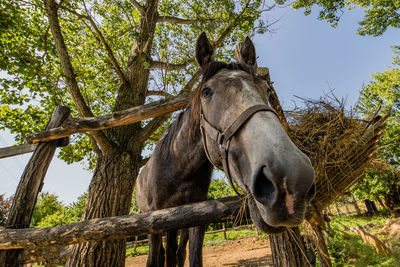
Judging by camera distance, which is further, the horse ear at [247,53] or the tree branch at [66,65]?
the tree branch at [66,65]

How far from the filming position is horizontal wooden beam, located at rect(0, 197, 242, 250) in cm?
149

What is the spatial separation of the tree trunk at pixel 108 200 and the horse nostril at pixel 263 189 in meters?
3.26

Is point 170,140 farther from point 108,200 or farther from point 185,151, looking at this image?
point 108,200

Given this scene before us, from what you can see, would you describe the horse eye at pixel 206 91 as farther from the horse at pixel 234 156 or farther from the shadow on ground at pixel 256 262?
the shadow on ground at pixel 256 262

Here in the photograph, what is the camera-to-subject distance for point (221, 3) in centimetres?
502

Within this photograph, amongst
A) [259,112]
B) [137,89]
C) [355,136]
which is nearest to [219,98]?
[259,112]

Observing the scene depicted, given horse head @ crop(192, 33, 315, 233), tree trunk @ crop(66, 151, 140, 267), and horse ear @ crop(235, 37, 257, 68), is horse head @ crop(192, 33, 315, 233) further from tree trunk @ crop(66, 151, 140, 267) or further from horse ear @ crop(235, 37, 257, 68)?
tree trunk @ crop(66, 151, 140, 267)

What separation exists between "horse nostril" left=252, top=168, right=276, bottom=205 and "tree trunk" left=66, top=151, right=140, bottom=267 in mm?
3258

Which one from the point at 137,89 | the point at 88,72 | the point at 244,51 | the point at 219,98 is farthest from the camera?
the point at 88,72

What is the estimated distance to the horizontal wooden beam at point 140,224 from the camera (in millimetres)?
1486

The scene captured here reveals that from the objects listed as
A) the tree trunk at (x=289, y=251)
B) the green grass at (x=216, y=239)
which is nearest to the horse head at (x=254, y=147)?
the tree trunk at (x=289, y=251)

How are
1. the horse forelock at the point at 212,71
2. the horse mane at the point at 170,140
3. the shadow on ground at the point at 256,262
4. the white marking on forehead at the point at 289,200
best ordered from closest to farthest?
the white marking on forehead at the point at 289,200 → the horse forelock at the point at 212,71 → the horse mane at the point at 170,140 → the shadow on ground at the point at 256,262

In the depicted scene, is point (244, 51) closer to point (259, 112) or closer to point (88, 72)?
point (259, 112)

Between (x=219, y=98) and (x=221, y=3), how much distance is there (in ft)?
15.8
